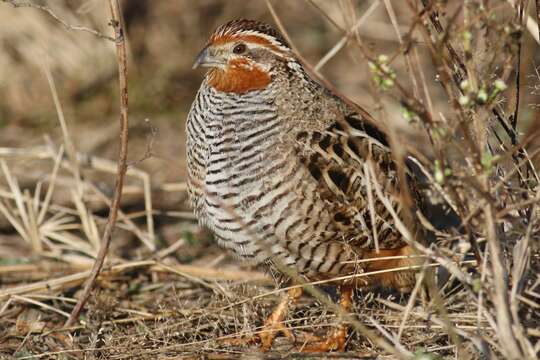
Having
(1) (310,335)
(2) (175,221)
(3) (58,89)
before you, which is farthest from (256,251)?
(3) (58,89)

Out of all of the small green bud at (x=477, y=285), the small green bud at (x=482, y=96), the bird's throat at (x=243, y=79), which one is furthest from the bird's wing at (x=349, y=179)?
the small green bud at (x=482, y=96)

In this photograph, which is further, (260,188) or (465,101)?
(260,188)

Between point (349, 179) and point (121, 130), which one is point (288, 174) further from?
point (121, 130)

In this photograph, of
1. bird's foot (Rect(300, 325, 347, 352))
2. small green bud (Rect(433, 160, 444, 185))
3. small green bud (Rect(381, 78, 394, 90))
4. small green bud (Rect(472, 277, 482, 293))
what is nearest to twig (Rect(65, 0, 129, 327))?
bird's foot (Rect(300, 325, 347, 352))

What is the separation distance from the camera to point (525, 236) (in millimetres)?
3941

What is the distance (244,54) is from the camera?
4.91m

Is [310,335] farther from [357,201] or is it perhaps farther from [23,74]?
[23,74]

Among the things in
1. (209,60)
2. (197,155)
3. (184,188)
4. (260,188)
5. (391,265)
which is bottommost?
(391,265)

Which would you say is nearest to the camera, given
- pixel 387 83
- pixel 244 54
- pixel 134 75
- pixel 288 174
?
pixel 387 83

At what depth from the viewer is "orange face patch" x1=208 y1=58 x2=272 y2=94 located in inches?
194

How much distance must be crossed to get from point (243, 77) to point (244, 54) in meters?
0.13

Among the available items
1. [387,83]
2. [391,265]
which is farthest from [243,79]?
[387,83]

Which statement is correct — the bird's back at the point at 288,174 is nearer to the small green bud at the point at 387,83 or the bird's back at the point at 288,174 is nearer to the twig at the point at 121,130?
the twig at the point at 121,130

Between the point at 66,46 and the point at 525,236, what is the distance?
19.5ft
